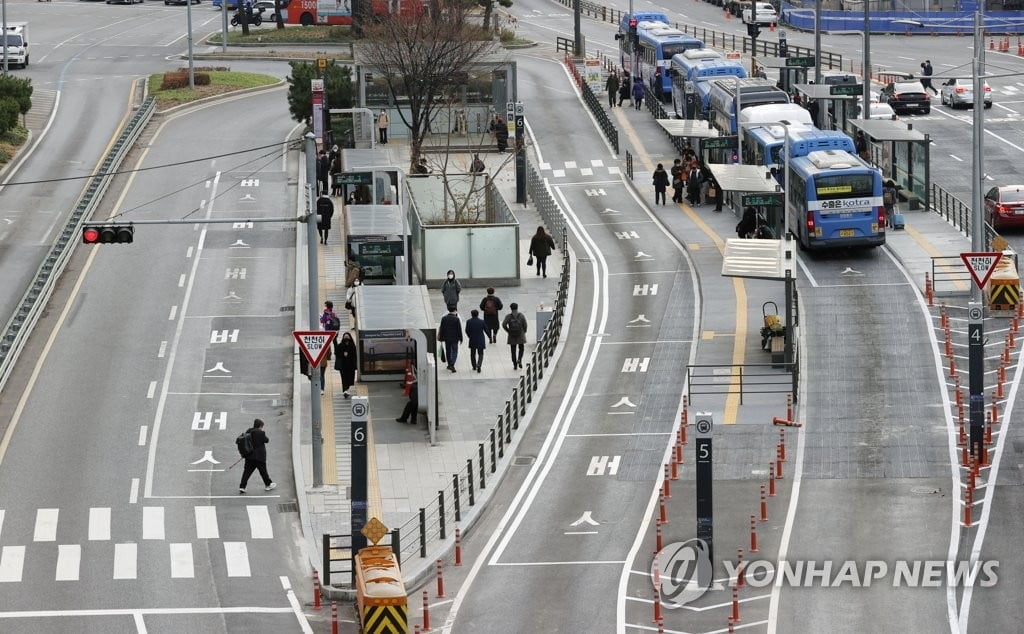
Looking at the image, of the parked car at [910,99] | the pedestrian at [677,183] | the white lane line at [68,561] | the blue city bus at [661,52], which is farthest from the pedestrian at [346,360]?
the parked car at [910,99]

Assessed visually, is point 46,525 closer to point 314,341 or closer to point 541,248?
point 314,341

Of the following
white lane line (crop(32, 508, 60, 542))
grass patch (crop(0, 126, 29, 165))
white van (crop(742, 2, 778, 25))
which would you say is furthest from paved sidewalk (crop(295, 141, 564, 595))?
white van (crop(742, 2, 778, 25))

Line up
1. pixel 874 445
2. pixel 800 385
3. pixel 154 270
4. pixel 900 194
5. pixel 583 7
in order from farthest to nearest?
pixel 583 7 < pixel 900 194 < pixel 154 270 < pixel 800 385 < pixel 874 445

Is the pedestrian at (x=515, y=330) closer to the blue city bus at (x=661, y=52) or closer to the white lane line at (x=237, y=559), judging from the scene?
the white lane line at (x=237, y=559)

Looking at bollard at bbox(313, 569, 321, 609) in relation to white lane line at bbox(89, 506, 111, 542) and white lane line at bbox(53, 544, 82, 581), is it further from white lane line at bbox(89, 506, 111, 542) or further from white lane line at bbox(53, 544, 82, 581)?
white lane line at bbox(89, 506, 111, 542)

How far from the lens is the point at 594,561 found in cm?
3306

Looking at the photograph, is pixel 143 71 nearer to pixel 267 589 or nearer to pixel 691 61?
Answer: pixel 691 61

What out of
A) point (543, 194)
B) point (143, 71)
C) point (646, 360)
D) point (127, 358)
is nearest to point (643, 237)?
point (543, 194)

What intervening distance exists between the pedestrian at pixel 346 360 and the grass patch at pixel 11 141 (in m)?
34.1

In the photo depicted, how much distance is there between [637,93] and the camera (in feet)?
274

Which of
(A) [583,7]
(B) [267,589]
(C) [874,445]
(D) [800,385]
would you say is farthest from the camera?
(A) [583,7]

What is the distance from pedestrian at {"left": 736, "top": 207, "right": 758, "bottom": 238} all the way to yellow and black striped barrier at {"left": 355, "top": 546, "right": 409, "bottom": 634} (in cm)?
2867

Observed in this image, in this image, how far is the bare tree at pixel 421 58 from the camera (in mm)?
75000

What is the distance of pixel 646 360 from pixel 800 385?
176 inches
